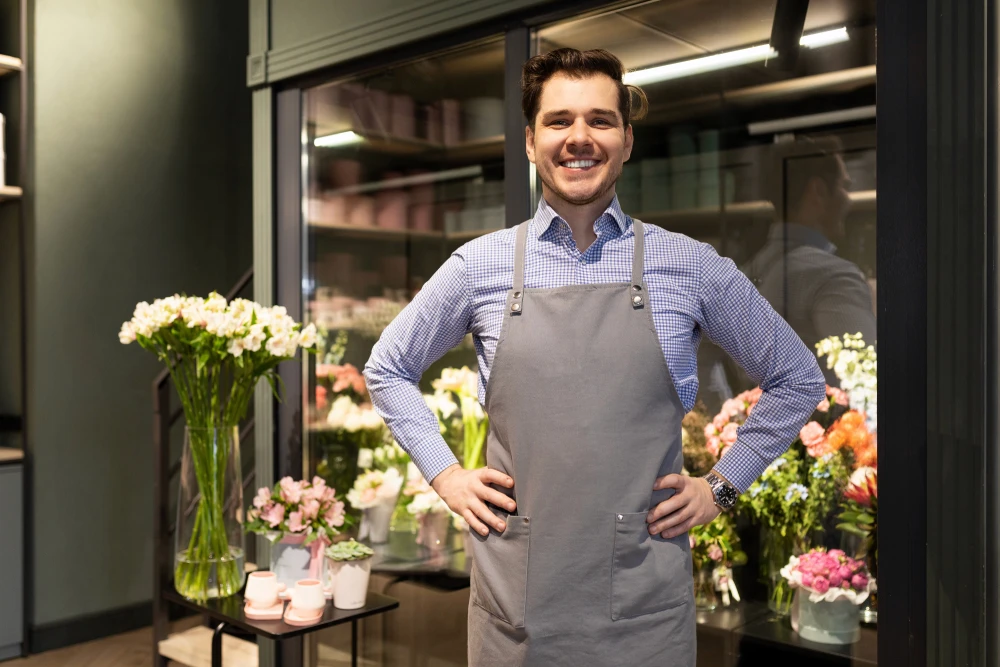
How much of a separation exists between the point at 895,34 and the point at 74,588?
3.79m

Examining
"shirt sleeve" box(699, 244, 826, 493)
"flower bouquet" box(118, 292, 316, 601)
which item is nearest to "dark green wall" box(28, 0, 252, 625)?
"flower bouquet" box(118, 292, 316, 601)

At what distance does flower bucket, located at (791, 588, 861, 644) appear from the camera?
2018mm

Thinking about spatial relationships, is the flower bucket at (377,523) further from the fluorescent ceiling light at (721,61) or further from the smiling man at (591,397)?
the fluorescent ceiling light at (721,61)

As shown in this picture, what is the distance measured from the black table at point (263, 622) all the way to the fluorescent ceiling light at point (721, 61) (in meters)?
1.53

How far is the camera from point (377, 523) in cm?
293

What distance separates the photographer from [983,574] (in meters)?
1.66

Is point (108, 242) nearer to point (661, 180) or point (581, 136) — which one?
point (661, 180)

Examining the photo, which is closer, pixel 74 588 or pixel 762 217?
pixel 762 217

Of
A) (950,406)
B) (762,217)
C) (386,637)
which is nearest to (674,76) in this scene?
(762,217)

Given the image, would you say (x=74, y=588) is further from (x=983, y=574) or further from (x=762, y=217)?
(x=983, y=574)

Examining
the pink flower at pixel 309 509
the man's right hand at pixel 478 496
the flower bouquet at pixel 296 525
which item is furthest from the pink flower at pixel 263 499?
the man's right hand at pixel 478 496

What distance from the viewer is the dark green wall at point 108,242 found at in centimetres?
391

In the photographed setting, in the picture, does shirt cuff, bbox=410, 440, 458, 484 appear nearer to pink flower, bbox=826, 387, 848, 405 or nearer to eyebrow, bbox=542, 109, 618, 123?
eyebrow, bbox=542, 109, 618, 123

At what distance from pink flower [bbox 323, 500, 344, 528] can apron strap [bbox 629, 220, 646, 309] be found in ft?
4.20
